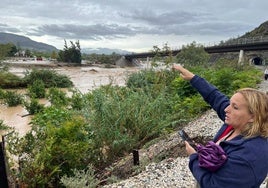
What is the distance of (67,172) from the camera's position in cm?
471

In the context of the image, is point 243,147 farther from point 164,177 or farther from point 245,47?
point 245,47

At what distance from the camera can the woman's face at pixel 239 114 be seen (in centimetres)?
185

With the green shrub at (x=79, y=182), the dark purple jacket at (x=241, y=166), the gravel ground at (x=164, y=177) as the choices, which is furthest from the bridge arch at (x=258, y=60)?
the dark purple jacket at (x=241, y=166)

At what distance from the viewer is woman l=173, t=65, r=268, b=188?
5.61 feet

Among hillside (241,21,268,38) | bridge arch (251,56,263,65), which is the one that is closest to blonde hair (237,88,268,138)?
bridge arch (251,56,263,65)

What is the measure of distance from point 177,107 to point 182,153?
3.73m

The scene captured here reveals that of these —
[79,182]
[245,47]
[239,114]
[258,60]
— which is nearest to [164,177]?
[79,182]

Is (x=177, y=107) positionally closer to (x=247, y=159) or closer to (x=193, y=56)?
(x=247, y=159)

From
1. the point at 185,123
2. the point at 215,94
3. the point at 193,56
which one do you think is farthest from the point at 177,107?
the point at 193,56

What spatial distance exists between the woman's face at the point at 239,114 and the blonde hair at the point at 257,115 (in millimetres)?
24

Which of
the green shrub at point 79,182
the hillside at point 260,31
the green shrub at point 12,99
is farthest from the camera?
the hillside at point 260,31

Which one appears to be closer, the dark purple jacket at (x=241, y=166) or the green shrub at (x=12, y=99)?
the dark purple jacket at (x=241, y=166)

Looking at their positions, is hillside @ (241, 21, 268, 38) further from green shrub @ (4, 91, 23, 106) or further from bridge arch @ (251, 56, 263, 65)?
green shrub @ (4, 91, 23, 106)

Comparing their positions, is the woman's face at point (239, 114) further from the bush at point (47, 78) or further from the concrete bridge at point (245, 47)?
the concrete bridge at point (245, 47)
